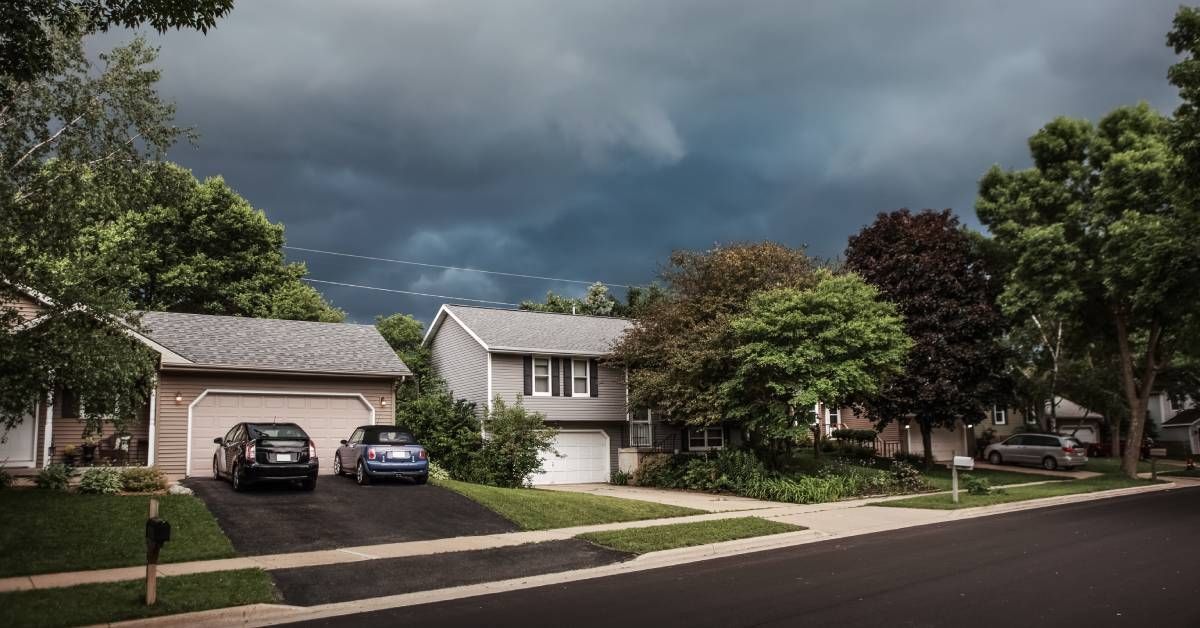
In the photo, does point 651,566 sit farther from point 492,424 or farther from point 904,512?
point 492,424

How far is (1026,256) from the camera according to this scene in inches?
1160

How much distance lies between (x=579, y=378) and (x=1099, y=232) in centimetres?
1953

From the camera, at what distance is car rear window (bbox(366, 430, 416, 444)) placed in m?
20.8

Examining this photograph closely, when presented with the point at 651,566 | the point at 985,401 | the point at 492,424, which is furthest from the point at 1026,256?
the point at 651,566

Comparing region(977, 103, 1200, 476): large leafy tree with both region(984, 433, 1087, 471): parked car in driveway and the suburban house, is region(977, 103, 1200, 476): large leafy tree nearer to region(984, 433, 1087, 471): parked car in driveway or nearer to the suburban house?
region(984, 433, 1087, 471): parked car in driveway

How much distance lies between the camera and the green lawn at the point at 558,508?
16.7 m

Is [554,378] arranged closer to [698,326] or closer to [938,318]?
[698,326]

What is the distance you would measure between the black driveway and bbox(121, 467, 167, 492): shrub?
0.83 metres

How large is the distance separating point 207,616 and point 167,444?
1445 cm

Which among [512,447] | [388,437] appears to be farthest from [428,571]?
[512,447]

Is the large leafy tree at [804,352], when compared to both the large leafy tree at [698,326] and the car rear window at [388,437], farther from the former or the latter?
the car rear window at [388,437]

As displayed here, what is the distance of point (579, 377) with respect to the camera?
30.5 meters

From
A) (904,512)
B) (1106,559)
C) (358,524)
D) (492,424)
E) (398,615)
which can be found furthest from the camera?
(492,424)

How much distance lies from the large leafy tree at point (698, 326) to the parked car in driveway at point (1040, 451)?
15.2 meters
